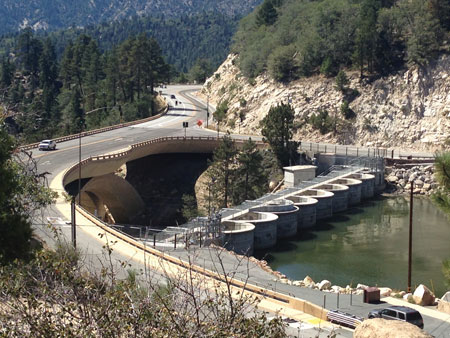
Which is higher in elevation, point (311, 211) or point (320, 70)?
point (320, 70)

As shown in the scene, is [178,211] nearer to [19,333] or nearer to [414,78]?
[414,78]

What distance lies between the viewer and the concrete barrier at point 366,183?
73.1 metres

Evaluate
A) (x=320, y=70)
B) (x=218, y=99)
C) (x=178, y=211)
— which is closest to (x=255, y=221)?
(x=178, y=211)

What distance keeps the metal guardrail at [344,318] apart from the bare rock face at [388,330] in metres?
8.04

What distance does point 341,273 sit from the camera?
48750 mm

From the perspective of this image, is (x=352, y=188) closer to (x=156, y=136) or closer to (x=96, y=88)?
(x=156, y=136)

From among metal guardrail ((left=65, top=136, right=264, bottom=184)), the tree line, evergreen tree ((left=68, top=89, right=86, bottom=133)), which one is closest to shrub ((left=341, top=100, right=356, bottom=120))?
metal guardrail ((left=65, top=136, right=264, bottom=184))

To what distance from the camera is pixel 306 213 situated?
6216 cm

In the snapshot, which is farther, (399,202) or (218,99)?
(218,99)

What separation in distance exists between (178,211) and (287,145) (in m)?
12.6

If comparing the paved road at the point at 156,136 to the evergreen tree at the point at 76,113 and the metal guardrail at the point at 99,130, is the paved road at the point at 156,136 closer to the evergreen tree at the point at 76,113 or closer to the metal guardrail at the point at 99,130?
the metal guardrail at the point at 99,130

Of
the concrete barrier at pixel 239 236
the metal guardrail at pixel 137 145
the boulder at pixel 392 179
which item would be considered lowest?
the concrete barrier at pixel 239 236

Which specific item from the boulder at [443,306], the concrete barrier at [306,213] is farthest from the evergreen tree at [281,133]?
the boulder at [443,306]

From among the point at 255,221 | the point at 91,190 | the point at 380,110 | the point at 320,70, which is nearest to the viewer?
the point at 255,221
